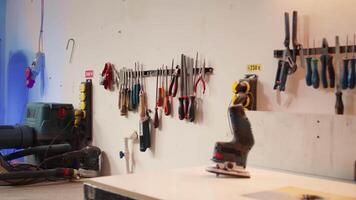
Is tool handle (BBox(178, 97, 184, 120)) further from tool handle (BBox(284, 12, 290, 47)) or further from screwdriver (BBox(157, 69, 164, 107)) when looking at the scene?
tool handle (BBox(284, 12, 290, 47))

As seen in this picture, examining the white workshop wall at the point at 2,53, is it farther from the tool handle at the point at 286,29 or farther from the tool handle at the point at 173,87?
the tool handle at the point at 286,29

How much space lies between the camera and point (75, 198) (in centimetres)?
208

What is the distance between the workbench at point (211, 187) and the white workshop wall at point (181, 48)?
289 millimetres

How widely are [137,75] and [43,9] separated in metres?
1.44

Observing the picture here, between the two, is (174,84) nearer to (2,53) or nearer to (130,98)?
(130,98)

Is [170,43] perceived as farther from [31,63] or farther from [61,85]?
[31,63]

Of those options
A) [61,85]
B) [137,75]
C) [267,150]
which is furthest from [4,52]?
[267,150]

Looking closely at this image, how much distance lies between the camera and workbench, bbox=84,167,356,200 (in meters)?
1.21

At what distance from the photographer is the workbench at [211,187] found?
47.5 inches

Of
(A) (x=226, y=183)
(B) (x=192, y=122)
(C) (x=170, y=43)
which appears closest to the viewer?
(A) (x=226, y=183)

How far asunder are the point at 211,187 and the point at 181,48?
109 cm

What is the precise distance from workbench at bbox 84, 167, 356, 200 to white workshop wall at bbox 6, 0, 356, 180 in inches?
11.4

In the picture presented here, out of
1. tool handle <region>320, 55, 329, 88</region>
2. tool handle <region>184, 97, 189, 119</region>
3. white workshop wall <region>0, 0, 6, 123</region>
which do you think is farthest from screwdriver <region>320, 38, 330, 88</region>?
white workshop wall <region>0, 0, 6, 123</region>

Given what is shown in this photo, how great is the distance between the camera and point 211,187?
51.5 inches
